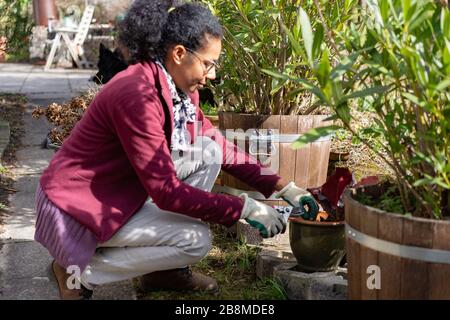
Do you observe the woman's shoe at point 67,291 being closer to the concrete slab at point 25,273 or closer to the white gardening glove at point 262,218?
the concrete slab at point 25,273

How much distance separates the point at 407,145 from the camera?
2.16 meters

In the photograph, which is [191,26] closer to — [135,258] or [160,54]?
[160,54]

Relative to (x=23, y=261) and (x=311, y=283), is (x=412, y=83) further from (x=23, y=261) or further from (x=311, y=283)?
(x=23, y=261)

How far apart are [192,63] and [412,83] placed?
100 centimetres

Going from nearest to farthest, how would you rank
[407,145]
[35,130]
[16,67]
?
[407,145] → [35,130] → [16,67]

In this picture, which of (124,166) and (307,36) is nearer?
(307,36)

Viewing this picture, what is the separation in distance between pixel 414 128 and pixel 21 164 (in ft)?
12.7

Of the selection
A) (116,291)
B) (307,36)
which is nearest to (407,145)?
(307,36)

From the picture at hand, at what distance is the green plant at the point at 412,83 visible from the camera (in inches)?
72.4

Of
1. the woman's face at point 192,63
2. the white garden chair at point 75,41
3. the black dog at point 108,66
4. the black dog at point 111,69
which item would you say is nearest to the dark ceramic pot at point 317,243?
the woman's face at point 192,63

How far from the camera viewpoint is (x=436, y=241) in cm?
191

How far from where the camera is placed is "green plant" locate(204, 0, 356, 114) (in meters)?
3.35

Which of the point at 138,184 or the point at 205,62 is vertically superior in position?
the point at 205,62
